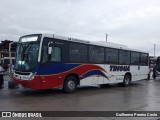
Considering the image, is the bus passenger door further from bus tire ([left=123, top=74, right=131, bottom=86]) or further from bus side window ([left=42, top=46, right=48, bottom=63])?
bus tire ([left=123, top=74, right=131, bottom=86])

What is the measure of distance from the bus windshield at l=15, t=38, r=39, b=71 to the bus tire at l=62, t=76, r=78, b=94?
90.1 inches

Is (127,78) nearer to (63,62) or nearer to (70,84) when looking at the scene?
(70,84)

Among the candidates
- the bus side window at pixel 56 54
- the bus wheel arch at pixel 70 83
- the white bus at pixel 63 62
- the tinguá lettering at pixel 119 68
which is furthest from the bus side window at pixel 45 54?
the tinguá lettering at pixel 119 68

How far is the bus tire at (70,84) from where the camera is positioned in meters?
14.4

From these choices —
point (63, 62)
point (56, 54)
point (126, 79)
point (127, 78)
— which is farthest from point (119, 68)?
point (56, 54)

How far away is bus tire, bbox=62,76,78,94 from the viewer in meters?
14.4

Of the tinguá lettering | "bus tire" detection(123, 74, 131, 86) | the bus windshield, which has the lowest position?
"bus tire" detection(123, 74, 131, 86)

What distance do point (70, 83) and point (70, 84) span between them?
0.05 metres

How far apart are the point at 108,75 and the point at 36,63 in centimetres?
660

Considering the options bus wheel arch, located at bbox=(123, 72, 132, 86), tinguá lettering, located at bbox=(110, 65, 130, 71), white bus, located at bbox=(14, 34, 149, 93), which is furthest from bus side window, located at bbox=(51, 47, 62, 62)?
bus wheel arch, located at bbox=(123, 72, 132, 86)

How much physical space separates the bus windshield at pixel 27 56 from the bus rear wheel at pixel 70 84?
7.51 ft

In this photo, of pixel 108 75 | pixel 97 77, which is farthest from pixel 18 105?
pixel 108 75

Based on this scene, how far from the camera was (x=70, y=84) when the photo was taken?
580 inches

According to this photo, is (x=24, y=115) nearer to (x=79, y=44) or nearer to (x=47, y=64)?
(x=47, y=64)
